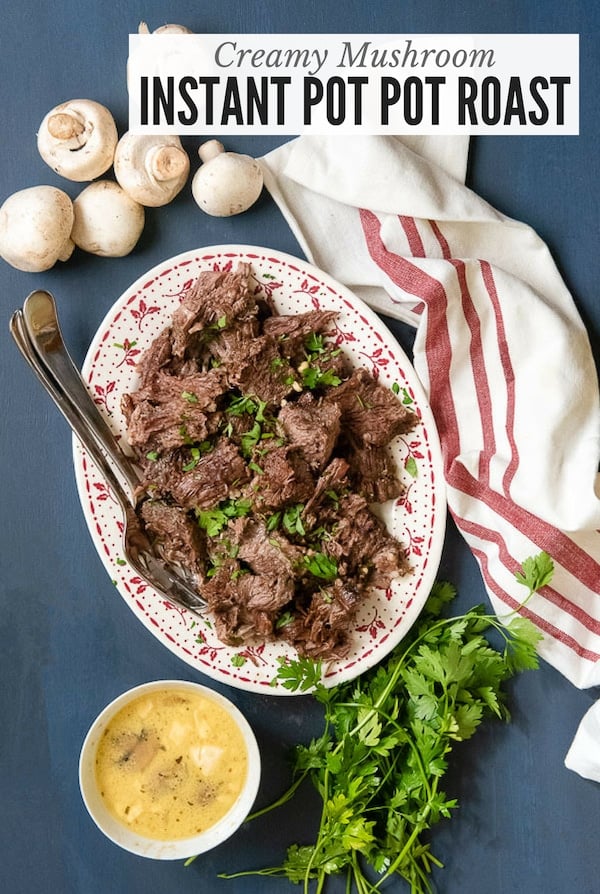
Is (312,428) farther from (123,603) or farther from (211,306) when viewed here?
(123,603)

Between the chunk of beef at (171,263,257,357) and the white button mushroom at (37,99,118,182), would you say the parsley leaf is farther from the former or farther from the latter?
the white button mushroom at (37,99,118,182)

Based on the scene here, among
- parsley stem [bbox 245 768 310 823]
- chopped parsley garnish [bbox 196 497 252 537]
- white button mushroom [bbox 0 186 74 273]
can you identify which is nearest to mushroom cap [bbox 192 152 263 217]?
white button mushroom [bbox 0 186 74 273]

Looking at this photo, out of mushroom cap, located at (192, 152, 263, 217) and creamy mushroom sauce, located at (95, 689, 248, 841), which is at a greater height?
mushroom cap, located at (192, 152, 263, 217)

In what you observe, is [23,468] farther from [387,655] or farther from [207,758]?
[387,655]

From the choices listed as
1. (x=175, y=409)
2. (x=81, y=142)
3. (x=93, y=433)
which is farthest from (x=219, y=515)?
(x=81, y=142)

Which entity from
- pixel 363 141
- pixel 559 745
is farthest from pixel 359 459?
pixel 559 745
